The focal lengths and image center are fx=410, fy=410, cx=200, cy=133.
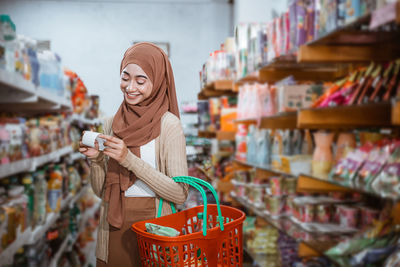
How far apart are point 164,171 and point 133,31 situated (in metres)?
3.16

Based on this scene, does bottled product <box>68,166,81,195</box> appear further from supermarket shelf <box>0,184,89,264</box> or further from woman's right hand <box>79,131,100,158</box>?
woman's right hand <box>79,131,100,158</box>

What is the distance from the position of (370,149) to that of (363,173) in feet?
0.39

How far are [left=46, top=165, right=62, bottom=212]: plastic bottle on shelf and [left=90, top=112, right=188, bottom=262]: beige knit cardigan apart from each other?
167 centimetres

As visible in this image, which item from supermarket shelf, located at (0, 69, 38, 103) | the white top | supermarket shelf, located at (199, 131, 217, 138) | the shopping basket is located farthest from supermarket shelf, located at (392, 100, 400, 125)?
supermarket shelf, located at (199, 131, 217, 138)

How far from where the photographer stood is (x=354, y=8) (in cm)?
182

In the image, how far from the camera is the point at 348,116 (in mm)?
2152

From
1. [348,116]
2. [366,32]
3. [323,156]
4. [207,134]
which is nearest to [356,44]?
[366,32]

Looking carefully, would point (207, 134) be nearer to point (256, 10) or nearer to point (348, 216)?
point (256, 10)

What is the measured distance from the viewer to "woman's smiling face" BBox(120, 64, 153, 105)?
1522 millimetres

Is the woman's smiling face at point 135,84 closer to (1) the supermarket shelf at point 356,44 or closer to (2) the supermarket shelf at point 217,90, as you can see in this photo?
(1) the supermarket shelf at point 356,44

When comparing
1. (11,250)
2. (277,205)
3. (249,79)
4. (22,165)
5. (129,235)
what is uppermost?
(249,79)

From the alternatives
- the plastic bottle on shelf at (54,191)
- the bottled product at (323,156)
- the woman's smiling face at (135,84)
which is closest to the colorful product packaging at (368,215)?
the bottled product at (323,156)

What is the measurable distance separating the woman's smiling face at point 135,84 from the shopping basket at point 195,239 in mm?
339

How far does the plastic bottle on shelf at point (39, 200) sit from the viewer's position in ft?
8.96
